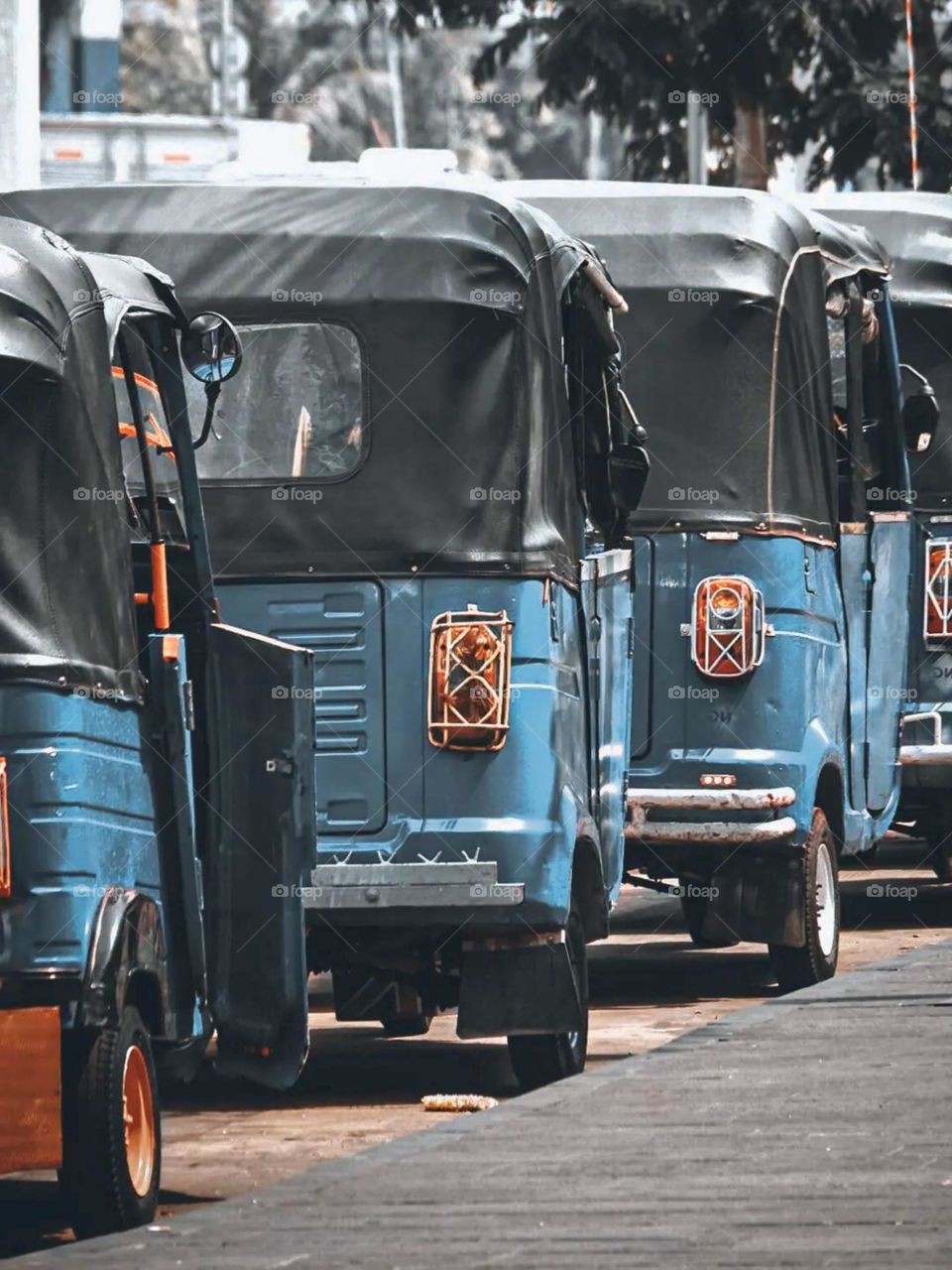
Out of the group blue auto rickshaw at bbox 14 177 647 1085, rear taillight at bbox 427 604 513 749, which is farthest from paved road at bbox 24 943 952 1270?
rear taillight at bbox 427 604 513 749

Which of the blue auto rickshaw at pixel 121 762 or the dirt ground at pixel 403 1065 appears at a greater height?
the blue auto rickshaw at pixel 121 762

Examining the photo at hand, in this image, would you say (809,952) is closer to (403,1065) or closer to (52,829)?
(403,1065)

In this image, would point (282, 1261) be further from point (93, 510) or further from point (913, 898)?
point (913, 898)

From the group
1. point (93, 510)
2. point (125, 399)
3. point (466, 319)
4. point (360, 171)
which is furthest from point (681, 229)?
point (93, 510)

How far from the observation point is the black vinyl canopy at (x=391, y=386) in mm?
10609

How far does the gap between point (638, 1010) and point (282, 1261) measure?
22.8ft

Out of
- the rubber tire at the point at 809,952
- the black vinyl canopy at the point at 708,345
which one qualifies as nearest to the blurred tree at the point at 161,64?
the black vinyl canopy at the point at 708,345

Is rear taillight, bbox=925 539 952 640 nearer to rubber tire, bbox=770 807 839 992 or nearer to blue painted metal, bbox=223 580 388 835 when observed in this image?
rubber tire, bbox=770 807 839 992

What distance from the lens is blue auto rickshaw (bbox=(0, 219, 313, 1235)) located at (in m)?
7.57

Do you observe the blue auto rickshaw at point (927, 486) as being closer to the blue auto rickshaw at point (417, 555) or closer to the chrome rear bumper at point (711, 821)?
the chrome rear bumper at point (711, 821)

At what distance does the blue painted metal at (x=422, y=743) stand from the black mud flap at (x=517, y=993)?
0.59 ft

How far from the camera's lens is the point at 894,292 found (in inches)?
653

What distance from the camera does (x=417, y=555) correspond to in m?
10.6

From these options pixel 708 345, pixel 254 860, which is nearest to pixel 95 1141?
pixel 254 860
